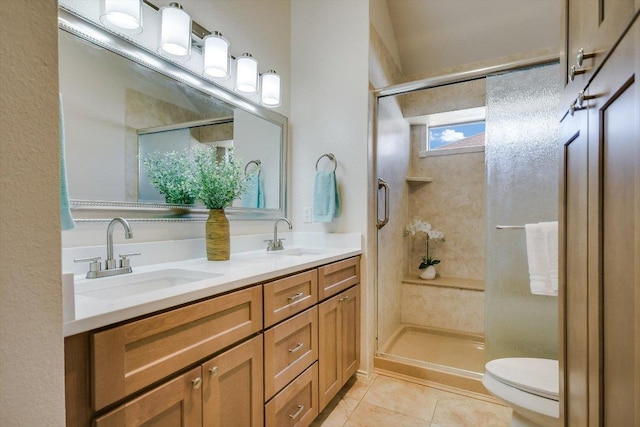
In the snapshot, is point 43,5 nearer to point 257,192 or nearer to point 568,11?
point 568,11

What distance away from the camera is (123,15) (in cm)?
119

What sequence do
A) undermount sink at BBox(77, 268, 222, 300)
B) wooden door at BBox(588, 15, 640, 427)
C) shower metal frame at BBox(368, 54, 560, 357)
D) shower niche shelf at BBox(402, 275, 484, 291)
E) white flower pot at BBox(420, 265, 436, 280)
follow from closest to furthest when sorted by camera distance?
wooden door at BBox(588, 15, 640, 427), undermount sink at BBox(77, 268, 222, 300), shower metal frame at BBox(368, 54, 560, 357), shower niche shelf at BBox(402, 275, 484, 291), white flower pot at BBox(420, 265, 436, 280)

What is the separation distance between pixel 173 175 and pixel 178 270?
49cm

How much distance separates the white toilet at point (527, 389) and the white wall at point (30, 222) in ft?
5.03

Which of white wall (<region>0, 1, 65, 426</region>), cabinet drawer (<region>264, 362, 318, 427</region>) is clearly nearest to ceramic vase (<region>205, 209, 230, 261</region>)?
cabinet drawer (<region>264, 362, 318, 427</region>)

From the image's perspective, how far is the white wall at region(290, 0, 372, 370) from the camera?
2.06 metres

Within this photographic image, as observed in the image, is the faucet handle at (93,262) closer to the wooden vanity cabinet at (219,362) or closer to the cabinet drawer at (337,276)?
the wooden vanity cabinet at (219,362)

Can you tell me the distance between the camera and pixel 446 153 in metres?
3.06

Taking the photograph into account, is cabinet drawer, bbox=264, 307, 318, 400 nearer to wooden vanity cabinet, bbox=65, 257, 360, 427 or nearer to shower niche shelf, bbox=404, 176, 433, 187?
wooden vanity cabinet, bbox=65, 257, 360, 427

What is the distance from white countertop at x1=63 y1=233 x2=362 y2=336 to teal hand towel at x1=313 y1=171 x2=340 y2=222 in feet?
0.56

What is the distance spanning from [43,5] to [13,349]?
0.57m

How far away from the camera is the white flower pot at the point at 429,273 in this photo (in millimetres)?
2928

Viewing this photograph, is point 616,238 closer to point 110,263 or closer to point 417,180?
point 110,263

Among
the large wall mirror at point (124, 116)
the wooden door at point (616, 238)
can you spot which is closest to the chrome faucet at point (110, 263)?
the large wall mirror at point (124, 116)
